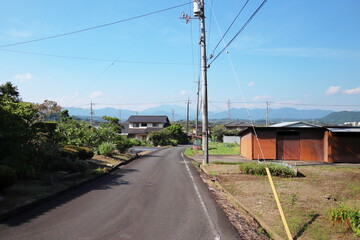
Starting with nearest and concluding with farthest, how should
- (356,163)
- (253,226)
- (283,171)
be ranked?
(253,226)
(283,171)
(356,163)

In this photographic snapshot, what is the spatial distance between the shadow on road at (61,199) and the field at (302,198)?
191 inches

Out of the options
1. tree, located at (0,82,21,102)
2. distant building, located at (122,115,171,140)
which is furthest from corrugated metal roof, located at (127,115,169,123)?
tree, located at (0,82,21,102)

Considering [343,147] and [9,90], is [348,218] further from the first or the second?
[9,90]

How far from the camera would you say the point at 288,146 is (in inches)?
976

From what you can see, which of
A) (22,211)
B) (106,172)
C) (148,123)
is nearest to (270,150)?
(106,172)

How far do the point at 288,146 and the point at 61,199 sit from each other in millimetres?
19845

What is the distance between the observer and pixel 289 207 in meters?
8.84

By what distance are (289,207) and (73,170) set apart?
962 cm

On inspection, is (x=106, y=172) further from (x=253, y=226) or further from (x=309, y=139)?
(x=309, y=139)

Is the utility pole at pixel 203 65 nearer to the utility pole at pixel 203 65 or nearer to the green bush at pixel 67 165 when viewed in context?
the utility pole at pixel 203 65

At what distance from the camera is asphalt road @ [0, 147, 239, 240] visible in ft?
20.4

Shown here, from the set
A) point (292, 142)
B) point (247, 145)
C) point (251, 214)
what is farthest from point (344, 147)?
point (251, 214)

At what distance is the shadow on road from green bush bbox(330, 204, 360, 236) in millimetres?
7052

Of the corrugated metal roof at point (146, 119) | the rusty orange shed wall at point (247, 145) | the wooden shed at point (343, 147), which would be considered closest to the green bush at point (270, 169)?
the rusty orange shed wall at point (247, 145)
